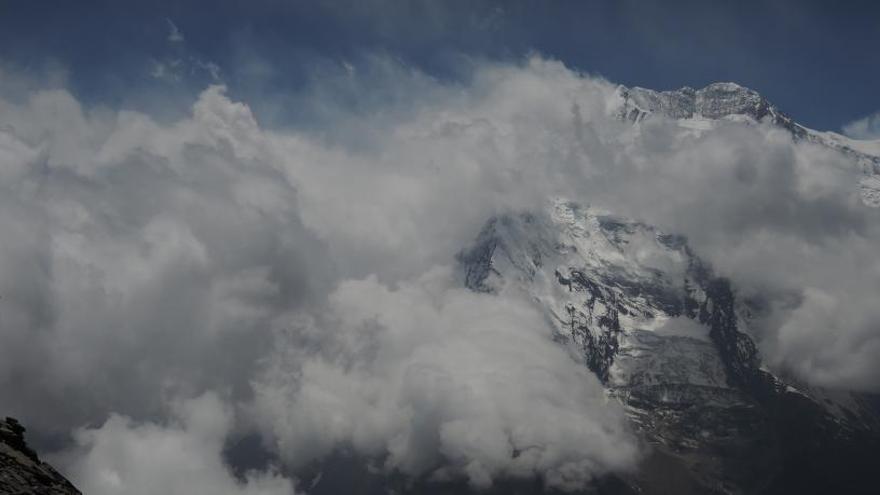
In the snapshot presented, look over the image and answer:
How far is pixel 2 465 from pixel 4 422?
1467cm

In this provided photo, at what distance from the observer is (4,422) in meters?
69.3

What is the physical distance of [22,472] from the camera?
2263 inches

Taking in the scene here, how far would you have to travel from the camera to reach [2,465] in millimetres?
56594

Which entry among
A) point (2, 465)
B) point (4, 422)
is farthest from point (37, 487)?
point (4, 422)

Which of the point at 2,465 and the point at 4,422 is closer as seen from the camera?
the point at 2,465

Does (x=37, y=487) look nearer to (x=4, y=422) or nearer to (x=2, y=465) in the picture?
(x=2, y=465)

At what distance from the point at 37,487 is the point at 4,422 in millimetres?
16752

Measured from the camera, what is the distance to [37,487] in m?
56.2

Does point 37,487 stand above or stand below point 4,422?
below

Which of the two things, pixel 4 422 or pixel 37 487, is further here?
pixel 4 422

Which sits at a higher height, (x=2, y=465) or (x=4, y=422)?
(x=4, y=422)

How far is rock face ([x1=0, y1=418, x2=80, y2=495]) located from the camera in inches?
2156

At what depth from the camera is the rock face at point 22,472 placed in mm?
54750
